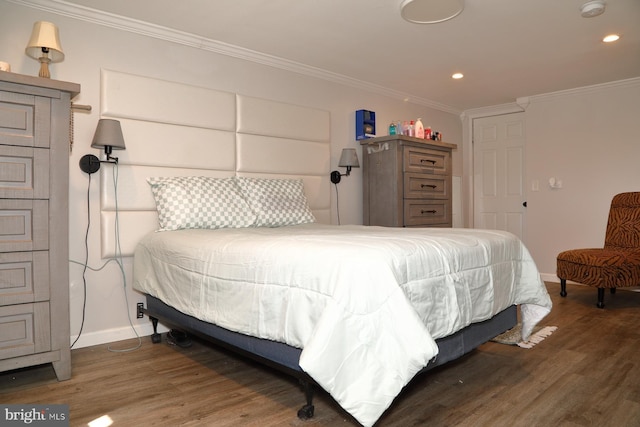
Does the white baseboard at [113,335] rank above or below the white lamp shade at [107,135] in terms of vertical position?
below

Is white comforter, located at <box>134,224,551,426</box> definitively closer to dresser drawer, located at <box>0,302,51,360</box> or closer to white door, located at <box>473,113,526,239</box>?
dresser drawer, located at <box>0,302,51,360</box>

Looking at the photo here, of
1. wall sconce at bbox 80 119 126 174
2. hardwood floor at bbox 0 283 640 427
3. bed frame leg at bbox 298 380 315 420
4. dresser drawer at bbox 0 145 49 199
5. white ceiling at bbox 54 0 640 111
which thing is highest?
white ceiling at bbox 54 0 640 111

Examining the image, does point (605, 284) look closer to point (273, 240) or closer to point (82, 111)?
point (273, 240)

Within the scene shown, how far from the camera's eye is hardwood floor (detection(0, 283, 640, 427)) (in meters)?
1.80

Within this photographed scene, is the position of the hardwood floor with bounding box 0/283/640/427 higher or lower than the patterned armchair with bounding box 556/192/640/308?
lower

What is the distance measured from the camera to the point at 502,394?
2.03m

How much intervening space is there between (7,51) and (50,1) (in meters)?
0.40

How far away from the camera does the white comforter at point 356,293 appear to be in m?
1.45

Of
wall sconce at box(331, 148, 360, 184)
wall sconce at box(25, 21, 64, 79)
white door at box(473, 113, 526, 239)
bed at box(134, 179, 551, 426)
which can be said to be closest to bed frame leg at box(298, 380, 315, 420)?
bed at box(134, 179, 551, 426)

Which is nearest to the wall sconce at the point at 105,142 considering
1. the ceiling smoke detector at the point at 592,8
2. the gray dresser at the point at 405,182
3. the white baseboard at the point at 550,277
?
the gray dresser at the point at 405,182

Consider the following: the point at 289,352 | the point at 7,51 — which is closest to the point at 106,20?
the point at 7,51

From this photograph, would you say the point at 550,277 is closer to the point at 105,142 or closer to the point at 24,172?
the point at 105,142

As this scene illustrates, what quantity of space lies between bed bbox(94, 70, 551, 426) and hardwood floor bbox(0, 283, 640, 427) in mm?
223

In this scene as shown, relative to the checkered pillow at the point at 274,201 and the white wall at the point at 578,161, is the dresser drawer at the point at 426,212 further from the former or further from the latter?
the white wall at the point at 578,161
